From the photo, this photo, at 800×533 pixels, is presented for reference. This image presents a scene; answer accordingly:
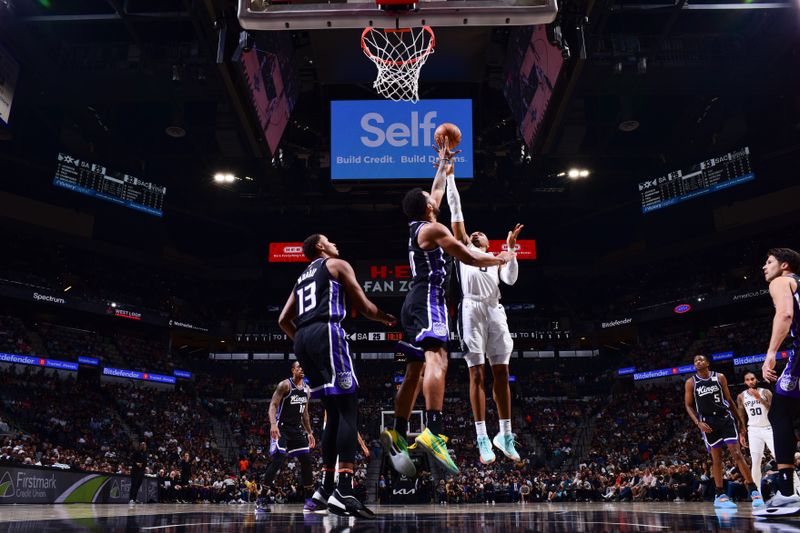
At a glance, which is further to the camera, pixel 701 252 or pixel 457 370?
pixel 457 370

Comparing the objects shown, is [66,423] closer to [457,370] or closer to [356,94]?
[356,94]

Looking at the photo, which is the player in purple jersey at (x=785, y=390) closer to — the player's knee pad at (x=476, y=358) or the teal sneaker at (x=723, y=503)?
the player's knee pad at (x=476, y=358)

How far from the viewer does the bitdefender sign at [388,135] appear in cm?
1399

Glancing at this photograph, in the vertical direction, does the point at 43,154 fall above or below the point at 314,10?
above

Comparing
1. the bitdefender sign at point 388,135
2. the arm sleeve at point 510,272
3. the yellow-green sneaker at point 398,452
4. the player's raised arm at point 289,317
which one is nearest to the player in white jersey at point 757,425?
the arm sleeve at point 510,272

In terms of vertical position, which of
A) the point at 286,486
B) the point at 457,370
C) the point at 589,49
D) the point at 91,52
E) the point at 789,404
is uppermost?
the point at 91,52

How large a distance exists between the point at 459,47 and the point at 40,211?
21361 millimetres

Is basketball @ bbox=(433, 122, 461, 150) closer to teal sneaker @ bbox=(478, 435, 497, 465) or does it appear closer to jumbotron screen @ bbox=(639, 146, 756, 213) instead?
teal sneaker @ bbox=(478, 435, 497, 465)

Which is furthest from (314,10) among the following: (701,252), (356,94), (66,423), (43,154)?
(701,252)

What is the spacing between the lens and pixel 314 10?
21.6 feet

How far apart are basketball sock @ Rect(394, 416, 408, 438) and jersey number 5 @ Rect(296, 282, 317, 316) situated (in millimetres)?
1193

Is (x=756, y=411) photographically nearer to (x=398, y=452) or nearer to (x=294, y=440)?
(x=294, y=440)

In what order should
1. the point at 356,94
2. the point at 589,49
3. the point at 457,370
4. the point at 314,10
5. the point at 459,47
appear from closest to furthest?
the point at 314,10 → the point at 589,49 → the point at 459,47 → the point at 356,94 → the point at 457,370

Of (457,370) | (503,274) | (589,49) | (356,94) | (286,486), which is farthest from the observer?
(457,370)
